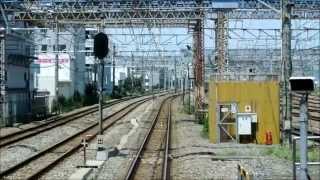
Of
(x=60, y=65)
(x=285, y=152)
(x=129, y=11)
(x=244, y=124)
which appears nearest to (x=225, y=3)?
(x=244, y=124)

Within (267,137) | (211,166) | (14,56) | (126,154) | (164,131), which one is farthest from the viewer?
(14,56)

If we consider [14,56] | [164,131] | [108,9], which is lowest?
[164,131]

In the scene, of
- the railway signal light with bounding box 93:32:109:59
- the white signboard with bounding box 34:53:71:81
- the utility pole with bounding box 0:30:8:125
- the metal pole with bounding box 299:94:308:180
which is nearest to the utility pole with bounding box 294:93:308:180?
the metal pole with bounding box 299:94:308:180

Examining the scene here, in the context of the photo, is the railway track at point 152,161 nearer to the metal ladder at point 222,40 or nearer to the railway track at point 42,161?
the railway track at point 42,161

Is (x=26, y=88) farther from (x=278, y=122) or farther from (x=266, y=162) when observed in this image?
(x=266, y=162)

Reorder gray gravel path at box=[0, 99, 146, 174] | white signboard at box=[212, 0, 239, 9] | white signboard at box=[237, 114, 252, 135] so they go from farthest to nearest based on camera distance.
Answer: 1. white signboard at box=[212, 0, 239, 9]
2. white signboard at box=[237, 114, 252, 135]
3. gray gravel path at box=[0, 99, 146, 174]

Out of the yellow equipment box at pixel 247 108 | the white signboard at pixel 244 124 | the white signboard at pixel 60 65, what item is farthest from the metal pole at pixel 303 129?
the white signboard at pixel 60 65

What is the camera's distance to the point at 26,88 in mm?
44562

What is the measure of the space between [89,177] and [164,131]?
17.4m

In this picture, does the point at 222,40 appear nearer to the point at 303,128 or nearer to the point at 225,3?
the point at 225,3

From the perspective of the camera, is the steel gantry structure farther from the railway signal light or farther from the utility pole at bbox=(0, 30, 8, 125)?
the railway signal light

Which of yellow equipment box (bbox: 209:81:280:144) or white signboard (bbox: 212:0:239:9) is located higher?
white signboard (bbox: 212:0:239:9)

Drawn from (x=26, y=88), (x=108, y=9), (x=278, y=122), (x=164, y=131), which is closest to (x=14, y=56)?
(x=26, y=88)

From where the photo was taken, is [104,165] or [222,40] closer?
[104,165]
